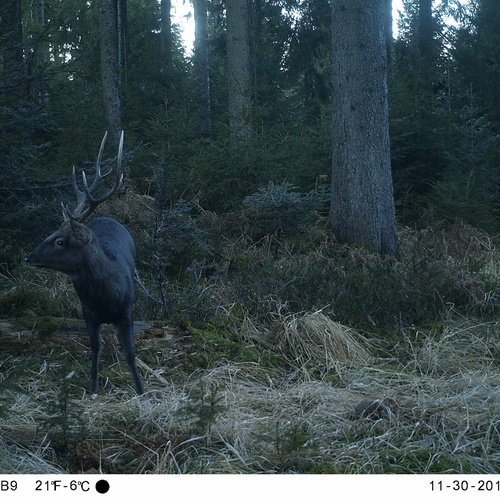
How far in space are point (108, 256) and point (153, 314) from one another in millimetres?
1752

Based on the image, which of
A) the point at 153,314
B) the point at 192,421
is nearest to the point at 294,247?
the point at 153,314

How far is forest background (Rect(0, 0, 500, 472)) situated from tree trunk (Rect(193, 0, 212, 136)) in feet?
0.55

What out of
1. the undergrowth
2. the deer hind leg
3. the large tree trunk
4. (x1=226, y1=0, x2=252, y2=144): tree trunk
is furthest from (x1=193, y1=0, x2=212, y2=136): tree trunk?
the deer hind leg

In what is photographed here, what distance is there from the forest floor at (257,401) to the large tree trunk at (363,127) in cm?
247

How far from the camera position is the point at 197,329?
7.27m

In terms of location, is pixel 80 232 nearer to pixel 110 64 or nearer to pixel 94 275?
pixel 94 275

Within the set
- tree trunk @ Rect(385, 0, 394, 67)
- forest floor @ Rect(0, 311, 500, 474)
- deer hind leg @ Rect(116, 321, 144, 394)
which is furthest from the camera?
tree trunk @ Rect(385, 0, 394, 67)

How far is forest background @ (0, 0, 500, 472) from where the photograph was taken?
655 cm

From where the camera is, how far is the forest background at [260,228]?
6555 mm

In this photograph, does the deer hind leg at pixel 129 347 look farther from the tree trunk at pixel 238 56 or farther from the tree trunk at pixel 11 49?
the tree trunk at pixel 238 56

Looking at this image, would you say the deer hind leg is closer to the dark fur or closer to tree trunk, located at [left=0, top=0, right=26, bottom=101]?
the dark fur
